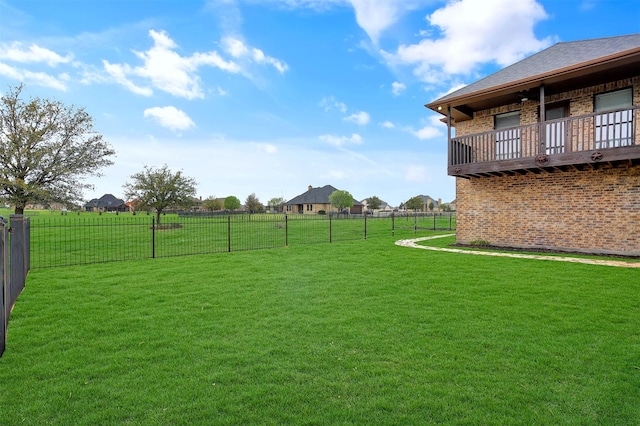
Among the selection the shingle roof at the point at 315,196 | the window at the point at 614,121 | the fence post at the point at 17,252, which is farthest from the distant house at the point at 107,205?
the window at the point at 614,121

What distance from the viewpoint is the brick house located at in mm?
9578

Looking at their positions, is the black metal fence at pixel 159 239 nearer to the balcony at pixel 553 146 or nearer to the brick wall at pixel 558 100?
the balcony at pixel 553 146

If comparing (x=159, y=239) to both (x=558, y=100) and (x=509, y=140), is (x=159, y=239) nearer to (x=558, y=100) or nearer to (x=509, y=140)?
(x=509, y=140)

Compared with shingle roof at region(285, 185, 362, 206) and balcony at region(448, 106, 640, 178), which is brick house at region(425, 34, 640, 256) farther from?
shingle roof at region(285, 185, 362, 206)

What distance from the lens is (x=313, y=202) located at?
6550cm

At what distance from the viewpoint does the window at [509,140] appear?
445 inches

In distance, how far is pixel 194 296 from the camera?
5641mm

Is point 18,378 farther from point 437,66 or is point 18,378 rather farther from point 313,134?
point 313,134

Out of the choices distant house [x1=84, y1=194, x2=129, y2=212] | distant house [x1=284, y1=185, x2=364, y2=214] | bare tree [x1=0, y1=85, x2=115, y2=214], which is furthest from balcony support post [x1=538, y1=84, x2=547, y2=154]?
distant house [x1=84, y1=194, x2=129, y2=212]

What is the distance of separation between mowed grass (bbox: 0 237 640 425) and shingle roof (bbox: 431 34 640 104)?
7386 millimetres

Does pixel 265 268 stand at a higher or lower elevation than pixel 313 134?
lower

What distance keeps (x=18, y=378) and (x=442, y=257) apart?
364 inches

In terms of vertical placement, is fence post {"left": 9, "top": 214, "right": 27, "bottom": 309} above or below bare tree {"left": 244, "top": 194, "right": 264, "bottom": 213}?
below

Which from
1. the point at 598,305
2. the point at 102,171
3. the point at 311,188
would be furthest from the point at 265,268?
the point at 311,188
